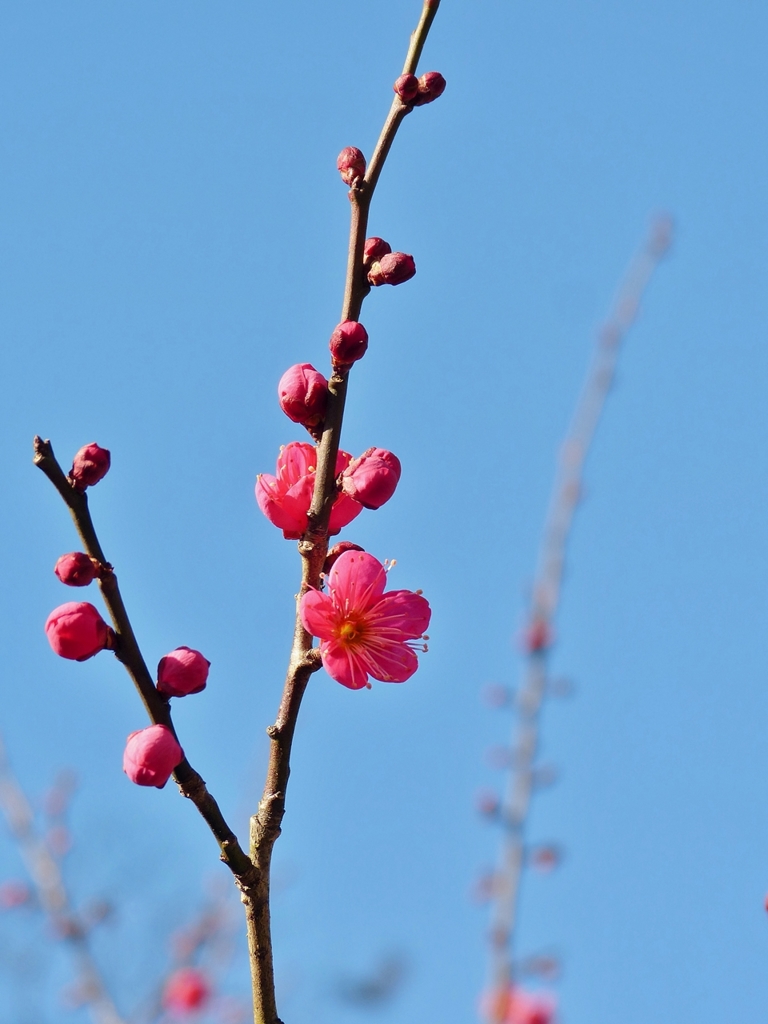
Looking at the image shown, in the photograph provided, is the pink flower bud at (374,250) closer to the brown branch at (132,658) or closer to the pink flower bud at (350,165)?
the pink flower bud at (350,165)

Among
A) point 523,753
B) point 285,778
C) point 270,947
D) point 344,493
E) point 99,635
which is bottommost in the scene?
point 270,947

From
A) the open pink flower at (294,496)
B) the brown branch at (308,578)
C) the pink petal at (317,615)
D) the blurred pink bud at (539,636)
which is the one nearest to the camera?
the brown branch at (308,578)

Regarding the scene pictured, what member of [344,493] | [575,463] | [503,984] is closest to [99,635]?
[344,493]

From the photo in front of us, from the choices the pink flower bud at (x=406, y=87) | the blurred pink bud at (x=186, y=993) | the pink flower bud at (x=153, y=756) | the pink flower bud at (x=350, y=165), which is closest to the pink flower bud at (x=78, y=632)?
the pink flower bud at (x=153, y=756)

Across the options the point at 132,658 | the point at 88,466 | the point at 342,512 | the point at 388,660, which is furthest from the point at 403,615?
the point at 88,466

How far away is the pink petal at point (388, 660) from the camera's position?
210cm

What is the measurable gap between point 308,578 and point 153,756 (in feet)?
1.32

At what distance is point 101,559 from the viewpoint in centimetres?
168

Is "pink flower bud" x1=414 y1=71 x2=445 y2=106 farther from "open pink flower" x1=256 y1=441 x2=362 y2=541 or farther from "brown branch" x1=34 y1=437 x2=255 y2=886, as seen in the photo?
"brown branch" x1=34 y1=437 x2=255 y2=886

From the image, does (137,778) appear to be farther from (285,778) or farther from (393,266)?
(393,266)

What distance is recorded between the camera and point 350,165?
1881 millimetres

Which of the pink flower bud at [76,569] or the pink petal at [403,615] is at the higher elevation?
the pink petal at [403,615]

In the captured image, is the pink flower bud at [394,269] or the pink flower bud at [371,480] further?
the pink flower bud at [371,480]

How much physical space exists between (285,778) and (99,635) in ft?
1.21
